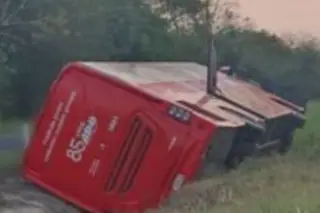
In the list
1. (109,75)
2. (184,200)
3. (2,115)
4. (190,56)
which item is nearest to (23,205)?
(109,75)

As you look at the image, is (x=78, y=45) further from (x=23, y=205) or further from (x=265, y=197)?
(x=265, y=197)

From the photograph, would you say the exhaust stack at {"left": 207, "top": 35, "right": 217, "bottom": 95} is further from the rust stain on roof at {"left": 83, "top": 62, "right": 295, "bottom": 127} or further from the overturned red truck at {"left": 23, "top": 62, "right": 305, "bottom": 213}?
the overturned red truck at {"left": 23, "top": 62, "right": 305, "bottom": 213}

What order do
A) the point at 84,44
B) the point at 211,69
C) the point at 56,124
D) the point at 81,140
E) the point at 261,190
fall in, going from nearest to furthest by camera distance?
the point at 261,190
the point at 81,140
the point at 56,124
the point at 211,69
the point at 84,44

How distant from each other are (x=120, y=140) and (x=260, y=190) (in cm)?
151

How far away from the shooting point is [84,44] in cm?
2583

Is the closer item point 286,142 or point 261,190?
point 261,190

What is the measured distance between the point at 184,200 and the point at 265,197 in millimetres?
1078

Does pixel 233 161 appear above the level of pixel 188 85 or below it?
below

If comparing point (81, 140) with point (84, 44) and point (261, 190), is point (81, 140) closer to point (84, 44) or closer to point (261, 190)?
point (261, 190)

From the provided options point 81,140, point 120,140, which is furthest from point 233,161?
point 81,140

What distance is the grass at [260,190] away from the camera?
6.88m

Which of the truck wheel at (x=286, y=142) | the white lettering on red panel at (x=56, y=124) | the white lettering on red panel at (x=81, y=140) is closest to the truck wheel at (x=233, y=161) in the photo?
the white lettering on red panel at (x=81, y=140)

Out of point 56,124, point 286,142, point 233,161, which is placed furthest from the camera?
point 286,142

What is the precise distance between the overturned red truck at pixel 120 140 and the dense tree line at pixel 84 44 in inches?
464
